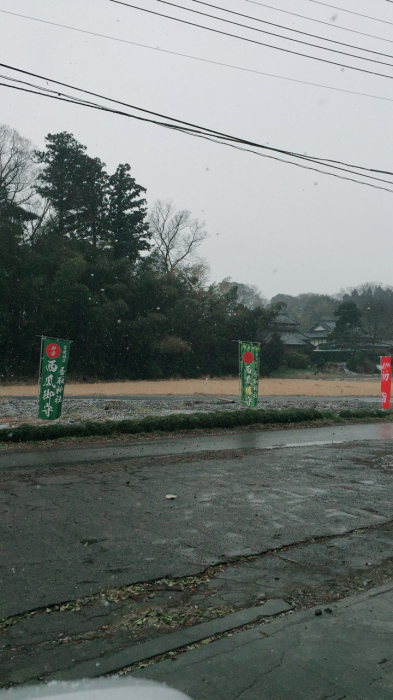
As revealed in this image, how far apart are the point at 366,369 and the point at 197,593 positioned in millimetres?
51945

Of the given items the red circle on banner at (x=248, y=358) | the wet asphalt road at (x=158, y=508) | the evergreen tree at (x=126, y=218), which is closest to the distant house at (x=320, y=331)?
the evergreen tree at (x=126, y=218)

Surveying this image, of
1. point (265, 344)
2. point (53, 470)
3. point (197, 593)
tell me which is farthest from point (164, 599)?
point (265, 344)

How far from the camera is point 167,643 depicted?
2.75 metres

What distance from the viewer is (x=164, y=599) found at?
10.9ft

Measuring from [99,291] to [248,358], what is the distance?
2169cm

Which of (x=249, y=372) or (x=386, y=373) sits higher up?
(x=386, y=373)

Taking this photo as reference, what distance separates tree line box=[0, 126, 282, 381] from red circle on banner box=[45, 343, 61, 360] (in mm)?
20802

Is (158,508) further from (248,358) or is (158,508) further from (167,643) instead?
(248,358)

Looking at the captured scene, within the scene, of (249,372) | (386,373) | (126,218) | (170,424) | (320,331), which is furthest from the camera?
(320,331)

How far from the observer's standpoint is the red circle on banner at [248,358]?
14.9 meters

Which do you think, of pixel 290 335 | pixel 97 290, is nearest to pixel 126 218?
pixel 97 290

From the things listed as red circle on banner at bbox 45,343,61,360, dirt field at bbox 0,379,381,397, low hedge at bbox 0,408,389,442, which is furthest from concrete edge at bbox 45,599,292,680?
dirt field at bbox 0,379,381,397

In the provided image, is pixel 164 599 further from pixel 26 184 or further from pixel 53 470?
pixel 26 184

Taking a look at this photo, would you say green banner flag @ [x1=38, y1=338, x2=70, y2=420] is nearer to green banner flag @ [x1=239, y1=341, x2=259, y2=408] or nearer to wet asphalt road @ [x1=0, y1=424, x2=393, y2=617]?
wet asphalt road @ [x1=0, y1=424, x2=393, y2=617]
